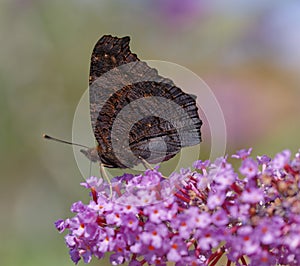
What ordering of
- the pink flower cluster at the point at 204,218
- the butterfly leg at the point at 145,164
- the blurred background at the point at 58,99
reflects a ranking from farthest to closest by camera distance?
the blurred background at the point at 58,99 → the butterfly leg at the point at 145,164 → the pink flower cluster at the point at 204,218

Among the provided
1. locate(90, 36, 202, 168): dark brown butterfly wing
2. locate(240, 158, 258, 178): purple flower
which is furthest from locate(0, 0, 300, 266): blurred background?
locate(240, 158, 258, 178): purple flower

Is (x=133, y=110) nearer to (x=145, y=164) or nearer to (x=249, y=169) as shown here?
(x=145, y=164)

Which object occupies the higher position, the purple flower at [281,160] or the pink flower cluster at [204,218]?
the purple flower at [281,160]

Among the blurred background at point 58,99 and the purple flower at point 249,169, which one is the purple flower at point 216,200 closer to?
the purple flower at point 249,169

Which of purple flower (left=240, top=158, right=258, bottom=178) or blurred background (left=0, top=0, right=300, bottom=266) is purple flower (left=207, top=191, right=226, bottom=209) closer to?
purple flower (left=240, top=158, right=258, bottom=178)

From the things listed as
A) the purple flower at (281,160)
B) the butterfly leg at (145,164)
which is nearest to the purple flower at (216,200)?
the purple flower at (281,160)

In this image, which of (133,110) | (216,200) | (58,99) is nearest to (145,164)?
(133,110)

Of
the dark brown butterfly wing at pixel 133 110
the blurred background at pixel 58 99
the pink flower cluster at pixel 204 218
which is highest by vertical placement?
the blurred background at pixel 58 99
